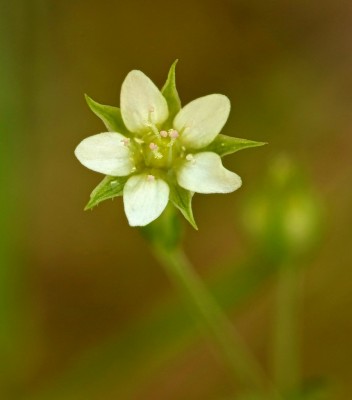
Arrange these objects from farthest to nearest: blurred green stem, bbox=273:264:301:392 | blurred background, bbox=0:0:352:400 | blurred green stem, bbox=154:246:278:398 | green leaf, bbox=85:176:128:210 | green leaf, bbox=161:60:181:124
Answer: blurred background, bbox=0:0:352:400, blurred green stem, bbox=273:264:301:392, blurred green stem, bbox=154:246:278:398, green leaf, bbox=161:60:181:124, green leaf, bbox=85:176:128:210

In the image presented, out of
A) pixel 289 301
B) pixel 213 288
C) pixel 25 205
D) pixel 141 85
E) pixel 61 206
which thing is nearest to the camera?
pixel 141 85

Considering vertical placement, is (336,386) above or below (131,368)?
below

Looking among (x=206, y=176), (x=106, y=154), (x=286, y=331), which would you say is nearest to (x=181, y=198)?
(x=206, y=176)

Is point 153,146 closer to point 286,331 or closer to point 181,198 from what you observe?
point 181,198

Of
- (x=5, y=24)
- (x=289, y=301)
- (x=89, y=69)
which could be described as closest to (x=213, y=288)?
(x=289, y=301)

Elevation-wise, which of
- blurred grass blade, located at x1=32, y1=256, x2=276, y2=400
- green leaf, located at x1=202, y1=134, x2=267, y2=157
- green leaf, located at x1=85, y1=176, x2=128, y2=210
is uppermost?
green leaf, located at x1=85, y1=176, x2=128, y2=210

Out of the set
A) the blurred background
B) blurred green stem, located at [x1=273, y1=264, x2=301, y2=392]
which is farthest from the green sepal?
the blurred background

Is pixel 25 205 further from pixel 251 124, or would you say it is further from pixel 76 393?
pixel 251 124

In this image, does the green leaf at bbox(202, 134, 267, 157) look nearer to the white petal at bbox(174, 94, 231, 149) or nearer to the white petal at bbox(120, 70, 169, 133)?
the white petal at bbox(174, 94, 231, 149)
